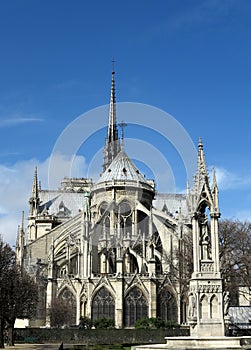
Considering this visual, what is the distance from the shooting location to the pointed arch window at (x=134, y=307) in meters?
63.1

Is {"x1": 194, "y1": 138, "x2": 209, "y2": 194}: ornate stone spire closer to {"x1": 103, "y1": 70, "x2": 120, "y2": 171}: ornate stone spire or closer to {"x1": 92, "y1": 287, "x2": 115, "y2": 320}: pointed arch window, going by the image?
{"x1": 92, "y1": 287, "x2": 115, "y2": 320}: pointed arch window

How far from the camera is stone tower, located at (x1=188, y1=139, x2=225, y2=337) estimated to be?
22.1m

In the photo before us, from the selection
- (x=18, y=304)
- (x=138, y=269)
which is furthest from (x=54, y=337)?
(x=138, y=269)

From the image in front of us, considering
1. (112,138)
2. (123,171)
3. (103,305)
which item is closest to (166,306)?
(103,305)

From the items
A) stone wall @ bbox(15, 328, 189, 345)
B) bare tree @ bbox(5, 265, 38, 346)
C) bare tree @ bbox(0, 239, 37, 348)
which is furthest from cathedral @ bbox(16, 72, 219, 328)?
bare tree @ bbox(0, 239, 37, 348)

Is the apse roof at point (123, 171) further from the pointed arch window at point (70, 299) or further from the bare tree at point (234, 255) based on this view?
the bare tree at point (234, 255)

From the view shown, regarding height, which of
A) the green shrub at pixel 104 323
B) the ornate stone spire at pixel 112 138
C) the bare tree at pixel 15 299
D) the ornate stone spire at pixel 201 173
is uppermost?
the ornate stone spire at pixel 112 138

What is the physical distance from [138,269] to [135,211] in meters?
12.5

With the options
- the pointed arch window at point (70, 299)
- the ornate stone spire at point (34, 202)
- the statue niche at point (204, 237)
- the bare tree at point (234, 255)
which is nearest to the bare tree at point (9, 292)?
the bare tree at point (234, 255)

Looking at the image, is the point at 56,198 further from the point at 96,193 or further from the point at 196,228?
the point at 196,228

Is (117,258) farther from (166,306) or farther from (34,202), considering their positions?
(34,202)

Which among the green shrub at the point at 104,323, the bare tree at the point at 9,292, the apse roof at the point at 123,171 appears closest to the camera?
the bare tree at the point at 9,292

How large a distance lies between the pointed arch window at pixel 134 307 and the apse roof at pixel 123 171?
2316cm

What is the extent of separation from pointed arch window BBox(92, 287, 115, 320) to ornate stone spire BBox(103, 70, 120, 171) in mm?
48223
